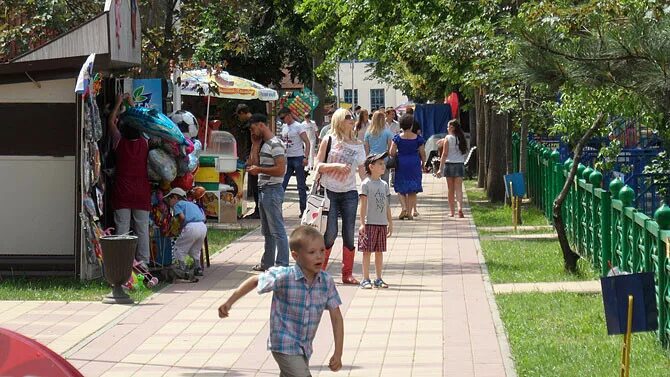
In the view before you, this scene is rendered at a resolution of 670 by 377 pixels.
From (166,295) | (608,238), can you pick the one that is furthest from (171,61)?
(608,238)

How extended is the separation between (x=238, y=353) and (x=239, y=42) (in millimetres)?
7977

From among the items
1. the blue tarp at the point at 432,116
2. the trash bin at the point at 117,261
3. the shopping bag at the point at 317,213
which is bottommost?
the trash bin at the point at 117,261

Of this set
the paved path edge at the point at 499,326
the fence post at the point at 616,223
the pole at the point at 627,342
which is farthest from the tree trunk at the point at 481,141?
the pole at the point at 627,342

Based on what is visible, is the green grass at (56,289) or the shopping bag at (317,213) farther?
the shopping bag at (317,213)

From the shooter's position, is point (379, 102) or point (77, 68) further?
point (379, 102)

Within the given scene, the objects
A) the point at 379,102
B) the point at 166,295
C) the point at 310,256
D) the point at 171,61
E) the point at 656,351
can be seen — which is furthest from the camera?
the point at 379,102

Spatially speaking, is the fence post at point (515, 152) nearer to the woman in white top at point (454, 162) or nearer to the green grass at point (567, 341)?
the woman in white top at point (454, 162)

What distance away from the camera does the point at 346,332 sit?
10422 mm

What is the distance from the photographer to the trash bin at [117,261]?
38.5 ft

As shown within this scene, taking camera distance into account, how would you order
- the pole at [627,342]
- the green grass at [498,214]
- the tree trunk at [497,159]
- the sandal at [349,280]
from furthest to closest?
the tree trunk at [497,159], the green grass at [498,214], the sandal at [349,280], the pole at [627,342]

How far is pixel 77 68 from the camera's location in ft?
42.9

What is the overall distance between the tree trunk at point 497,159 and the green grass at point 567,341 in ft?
43.2

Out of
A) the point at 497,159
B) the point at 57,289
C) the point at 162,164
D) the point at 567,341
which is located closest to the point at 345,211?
the point at 162,164

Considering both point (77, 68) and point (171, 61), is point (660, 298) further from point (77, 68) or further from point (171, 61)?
point (171, 61)
